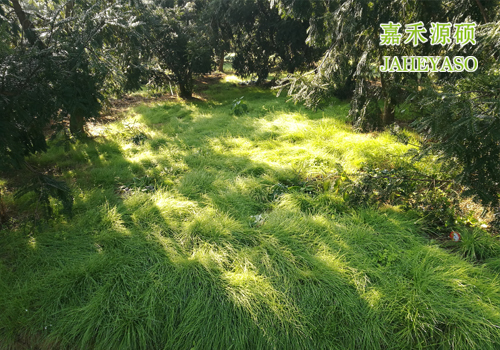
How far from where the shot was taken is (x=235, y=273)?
2135mm

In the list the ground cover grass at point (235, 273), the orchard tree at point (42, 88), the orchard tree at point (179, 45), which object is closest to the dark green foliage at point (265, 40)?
the orchard tree at point (179, 45)

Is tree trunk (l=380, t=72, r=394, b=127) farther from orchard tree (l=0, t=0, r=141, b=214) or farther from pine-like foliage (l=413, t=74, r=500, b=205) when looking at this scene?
orchard tree (l=0, t=0, r=141, b=214)

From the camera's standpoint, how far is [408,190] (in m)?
2.79

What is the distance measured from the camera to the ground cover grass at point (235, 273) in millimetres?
1789

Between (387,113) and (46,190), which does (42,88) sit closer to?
(46,190)

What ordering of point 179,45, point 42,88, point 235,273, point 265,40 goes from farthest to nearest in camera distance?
point 265,40 < point 179,45 < point 42,88 < point 235,273

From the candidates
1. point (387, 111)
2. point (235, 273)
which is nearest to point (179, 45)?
point (387, 111)

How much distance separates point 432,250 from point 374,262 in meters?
0.51

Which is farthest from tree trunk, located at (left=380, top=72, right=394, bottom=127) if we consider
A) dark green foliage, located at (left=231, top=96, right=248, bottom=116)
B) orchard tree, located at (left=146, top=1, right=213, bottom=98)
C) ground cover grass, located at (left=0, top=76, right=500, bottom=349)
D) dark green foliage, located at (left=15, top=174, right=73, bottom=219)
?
orchard tree, located at (left=146, top=1, right=213, bottom=98)

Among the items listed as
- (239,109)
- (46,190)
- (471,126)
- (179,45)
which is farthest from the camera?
(179,45)

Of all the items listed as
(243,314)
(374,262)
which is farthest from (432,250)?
(243,314)

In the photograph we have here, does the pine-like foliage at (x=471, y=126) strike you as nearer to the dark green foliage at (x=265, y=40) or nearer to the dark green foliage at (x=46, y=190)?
the dark green foliage at (x=46, y=190)

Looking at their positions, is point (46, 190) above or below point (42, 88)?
below

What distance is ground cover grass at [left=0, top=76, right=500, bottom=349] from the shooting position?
179cm
